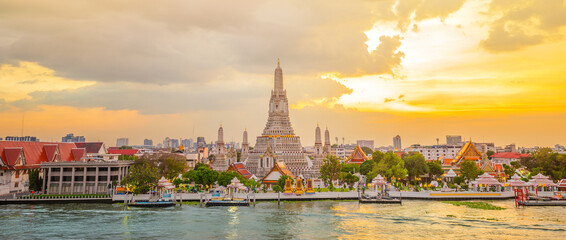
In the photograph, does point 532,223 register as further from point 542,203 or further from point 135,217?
point 135,217

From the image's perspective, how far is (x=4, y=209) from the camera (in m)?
49.0

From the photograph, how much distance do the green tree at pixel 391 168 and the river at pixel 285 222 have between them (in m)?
18.1

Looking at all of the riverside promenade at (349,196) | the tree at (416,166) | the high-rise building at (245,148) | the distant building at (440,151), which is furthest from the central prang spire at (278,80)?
the distant building at (440,151)

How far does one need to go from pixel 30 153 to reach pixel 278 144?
4541cm

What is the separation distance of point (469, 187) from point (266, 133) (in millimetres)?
42559

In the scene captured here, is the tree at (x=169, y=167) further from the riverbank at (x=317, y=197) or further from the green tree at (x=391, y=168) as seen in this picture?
the green tree at (x=391, y=168)

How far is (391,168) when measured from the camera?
72812 millimetres

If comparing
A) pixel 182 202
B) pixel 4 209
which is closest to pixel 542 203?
pixel 182 202

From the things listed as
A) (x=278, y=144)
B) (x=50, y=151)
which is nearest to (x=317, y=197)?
(x=278, y=144)

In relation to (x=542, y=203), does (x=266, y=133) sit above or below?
above

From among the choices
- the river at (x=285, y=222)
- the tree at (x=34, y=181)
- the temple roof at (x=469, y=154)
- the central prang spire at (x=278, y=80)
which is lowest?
the river at (x=285, y=222)

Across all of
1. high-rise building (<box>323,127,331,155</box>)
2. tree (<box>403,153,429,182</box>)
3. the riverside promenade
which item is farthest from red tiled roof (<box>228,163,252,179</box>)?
tree (<box>403,153,429,182</box>)

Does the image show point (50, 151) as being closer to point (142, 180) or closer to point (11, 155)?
point (11, 155)

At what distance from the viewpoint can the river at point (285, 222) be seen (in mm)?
35562
